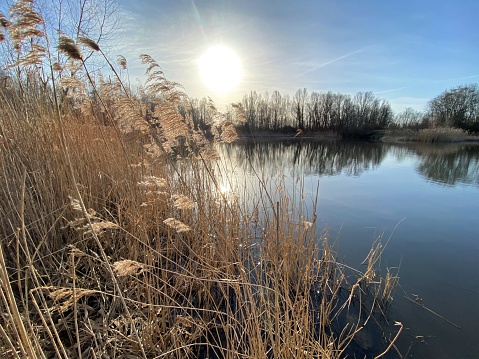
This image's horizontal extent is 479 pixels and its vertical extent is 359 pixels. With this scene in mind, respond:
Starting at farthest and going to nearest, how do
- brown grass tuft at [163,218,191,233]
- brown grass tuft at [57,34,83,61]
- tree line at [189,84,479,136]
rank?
tree line at [189,84,479,136] → brown grass tuft at [163,218,191,233] → brown grass tuft at [57,34,83,61]

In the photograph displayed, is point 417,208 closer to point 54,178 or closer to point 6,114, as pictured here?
point 54,178

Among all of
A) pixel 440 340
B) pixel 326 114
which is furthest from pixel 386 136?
pixel 440 340

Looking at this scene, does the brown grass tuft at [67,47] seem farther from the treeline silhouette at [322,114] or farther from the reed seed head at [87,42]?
the treeline silhouette at [322,114]

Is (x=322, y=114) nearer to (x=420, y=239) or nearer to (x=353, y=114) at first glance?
(x=353, y=114)

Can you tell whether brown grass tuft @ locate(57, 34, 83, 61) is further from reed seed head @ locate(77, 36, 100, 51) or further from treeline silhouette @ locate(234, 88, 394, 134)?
treeline silhouette @ locate(234, 88, 394, 134)

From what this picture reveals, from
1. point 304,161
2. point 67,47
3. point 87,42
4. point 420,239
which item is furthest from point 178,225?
point 304,161

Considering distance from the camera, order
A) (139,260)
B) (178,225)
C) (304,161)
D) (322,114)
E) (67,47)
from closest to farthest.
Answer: (67,47), (178,225), (139,260), (304,161), (322,114)

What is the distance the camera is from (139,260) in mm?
2324

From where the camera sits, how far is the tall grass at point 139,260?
158cm

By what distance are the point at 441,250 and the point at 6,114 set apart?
6.37 m

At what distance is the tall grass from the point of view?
1.58 meters

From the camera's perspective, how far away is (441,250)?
3.82 metres

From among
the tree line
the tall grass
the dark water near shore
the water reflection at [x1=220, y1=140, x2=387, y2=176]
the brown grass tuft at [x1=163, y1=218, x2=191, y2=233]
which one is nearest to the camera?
the brown grass tuft at [x1=163, y1=218, x2=191, y2=233]

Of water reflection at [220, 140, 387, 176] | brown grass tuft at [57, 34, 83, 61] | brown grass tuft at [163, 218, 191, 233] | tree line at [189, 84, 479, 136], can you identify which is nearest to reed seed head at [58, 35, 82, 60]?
brown grass tuft at [57, 34, 83, 61]
